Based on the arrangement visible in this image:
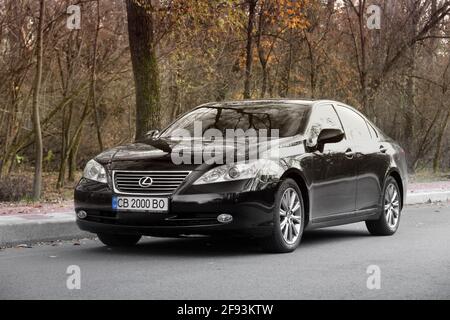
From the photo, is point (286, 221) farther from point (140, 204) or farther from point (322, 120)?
point (322, 120)

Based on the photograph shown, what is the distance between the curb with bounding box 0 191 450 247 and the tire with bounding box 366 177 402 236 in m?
3.55

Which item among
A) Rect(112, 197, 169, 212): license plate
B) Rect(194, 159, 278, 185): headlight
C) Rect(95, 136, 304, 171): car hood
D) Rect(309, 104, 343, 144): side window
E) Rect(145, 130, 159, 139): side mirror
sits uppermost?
Rect(309, 104, 343, 144): side window

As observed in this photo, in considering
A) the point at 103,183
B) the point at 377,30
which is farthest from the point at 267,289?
the point at 377,30

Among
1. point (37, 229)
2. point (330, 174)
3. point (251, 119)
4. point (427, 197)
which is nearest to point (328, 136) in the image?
point (330, 174)

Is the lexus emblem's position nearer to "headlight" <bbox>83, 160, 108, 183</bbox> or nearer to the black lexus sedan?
the black lexus sedan

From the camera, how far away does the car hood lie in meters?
8.47

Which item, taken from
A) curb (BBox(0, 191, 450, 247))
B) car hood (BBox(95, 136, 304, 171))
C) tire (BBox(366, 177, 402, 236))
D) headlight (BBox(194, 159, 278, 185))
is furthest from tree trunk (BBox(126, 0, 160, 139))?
headlight (BBox(194, 159, 278, 185))

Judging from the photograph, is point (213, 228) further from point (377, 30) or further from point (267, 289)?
point (377, 30)

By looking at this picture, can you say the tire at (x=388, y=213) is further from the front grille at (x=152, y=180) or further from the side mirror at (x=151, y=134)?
the front grille at (x=152, y=180)

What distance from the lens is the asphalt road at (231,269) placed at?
6508mm

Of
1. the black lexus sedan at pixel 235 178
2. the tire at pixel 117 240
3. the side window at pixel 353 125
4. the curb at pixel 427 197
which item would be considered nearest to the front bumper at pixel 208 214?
the black lexus sedan at pixel 235 178
